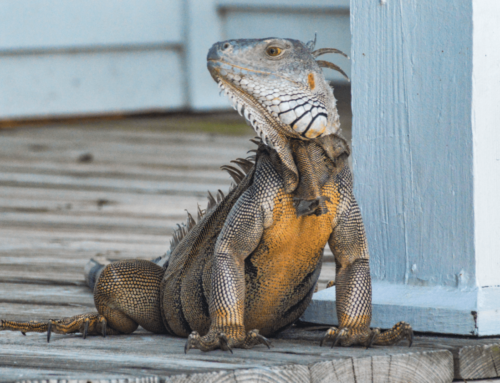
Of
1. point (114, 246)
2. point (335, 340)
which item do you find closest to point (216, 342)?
point (335, 340)

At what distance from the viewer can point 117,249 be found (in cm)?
512

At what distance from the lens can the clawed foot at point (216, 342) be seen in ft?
8.54

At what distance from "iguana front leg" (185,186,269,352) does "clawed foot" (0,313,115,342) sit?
0.67m

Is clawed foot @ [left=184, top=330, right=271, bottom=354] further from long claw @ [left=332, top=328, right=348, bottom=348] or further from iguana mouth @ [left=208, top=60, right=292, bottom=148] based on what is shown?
iguana mouth @ [left=208, top=60, right=292, bottom=148]

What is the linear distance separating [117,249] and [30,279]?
0.85m

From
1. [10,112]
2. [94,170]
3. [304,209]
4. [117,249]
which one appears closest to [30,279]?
[117,249]

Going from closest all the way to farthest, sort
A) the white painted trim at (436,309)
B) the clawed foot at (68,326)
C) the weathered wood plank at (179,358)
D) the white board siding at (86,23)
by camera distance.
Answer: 1. the weathered wood plank at (179,358)
2. the white painted trim at (436,309)
3. the clawed foot at (68,326)
4. the white board siding at (86,23)

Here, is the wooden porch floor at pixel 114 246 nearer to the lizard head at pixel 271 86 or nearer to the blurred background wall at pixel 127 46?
the blurred background wall at pixel 127 46

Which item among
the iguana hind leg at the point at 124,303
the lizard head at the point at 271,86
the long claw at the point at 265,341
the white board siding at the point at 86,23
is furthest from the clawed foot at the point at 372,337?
the white board siding at the point at 86,23

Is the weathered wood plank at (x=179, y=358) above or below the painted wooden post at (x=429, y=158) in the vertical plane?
below

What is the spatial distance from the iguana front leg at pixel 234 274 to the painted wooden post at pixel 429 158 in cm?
64

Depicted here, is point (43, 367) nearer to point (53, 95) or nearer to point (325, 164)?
point (325, 164)

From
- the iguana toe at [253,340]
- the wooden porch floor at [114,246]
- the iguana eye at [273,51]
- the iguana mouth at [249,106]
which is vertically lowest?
the wooden porch floor at [114,246]

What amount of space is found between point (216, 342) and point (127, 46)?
7.99 m
